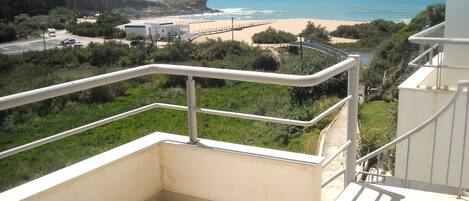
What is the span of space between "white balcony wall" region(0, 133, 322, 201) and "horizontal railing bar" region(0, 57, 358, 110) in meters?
0.44

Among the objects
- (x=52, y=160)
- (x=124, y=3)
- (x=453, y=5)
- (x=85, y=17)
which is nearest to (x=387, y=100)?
(x=52, y=160)

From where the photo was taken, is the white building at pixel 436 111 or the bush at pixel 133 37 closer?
the white building at pixel 436 111

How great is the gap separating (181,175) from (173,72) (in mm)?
634

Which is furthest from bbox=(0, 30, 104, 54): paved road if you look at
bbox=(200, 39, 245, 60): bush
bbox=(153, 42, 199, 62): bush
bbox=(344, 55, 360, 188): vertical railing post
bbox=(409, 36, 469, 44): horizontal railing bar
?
bbox=(344, 55, 360, 188): vertical railing post

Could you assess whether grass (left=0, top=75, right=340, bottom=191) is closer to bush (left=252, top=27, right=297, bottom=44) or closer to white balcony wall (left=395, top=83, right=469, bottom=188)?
white balcony wall (left=395, top=83, right=469, bottom=188)

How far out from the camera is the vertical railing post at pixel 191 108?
8.95 feet

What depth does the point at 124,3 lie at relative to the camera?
5408 inches

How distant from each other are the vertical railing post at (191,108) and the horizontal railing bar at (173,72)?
0.06m

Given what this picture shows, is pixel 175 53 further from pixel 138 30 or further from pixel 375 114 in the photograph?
pixel 375 114

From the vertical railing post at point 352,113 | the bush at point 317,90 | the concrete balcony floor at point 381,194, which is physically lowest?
the bush at point 317,90

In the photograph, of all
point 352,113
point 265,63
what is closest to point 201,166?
point 352,113

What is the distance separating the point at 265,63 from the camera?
152 feet

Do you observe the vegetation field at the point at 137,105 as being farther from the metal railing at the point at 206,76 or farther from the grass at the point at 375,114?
the metal railing at the point at 206,76

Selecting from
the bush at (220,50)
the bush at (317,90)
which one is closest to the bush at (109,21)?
the bush at (220,50)
